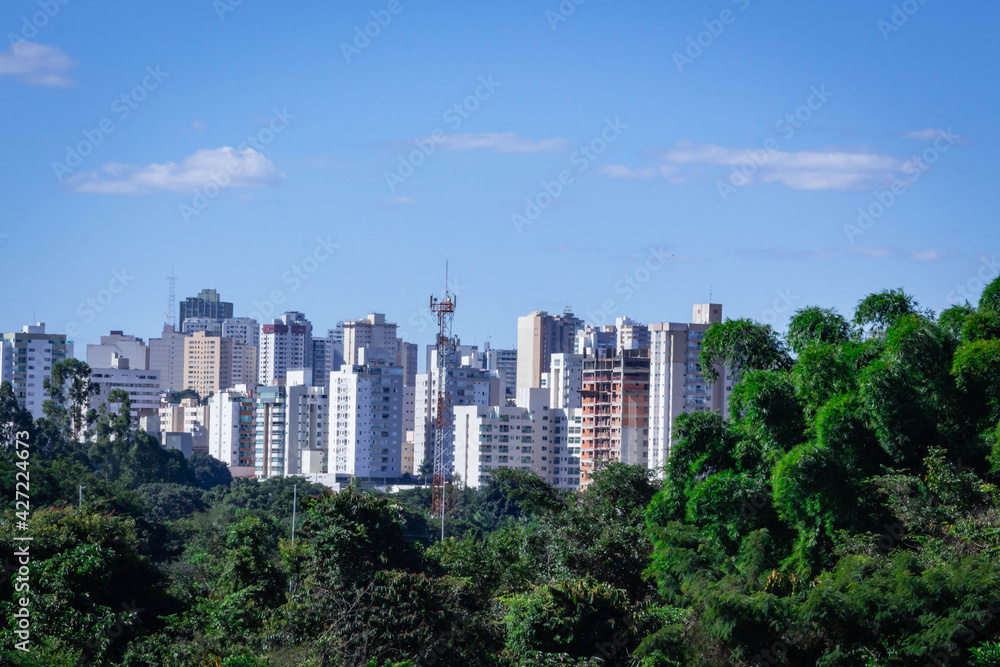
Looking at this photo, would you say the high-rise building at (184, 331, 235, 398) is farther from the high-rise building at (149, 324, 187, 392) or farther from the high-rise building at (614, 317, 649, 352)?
the high-rise building at (614, 317, 649, 352)

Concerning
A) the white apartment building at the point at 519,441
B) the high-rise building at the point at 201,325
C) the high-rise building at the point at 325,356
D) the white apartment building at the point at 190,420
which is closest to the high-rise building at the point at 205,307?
the high-rise building at the point at 201,325

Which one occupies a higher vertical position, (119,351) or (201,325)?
(201,325)

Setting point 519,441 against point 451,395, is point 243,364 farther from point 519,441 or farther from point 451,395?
point 519,441

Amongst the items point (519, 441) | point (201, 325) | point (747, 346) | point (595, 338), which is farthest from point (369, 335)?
point (747, 346)

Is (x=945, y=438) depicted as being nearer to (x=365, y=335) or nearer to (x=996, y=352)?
(x=996, y=352)

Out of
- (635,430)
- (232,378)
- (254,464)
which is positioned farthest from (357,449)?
(232,378)

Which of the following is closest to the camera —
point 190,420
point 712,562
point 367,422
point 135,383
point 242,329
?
point 712,562
